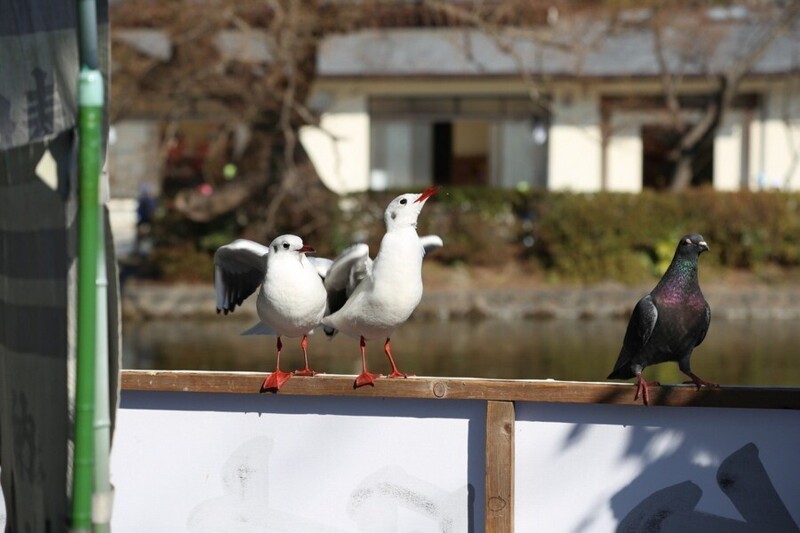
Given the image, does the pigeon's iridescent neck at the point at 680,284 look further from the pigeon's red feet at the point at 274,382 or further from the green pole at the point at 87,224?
the green pole at the point at 87,224

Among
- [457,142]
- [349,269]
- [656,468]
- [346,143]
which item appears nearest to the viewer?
[656,468]

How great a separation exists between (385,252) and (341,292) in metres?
0.68

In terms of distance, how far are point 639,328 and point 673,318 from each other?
143mm

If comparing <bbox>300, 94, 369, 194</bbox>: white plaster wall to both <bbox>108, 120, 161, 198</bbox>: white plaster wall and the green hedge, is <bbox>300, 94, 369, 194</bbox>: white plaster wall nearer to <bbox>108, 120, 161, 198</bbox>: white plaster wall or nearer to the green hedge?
<bbox>108, 120, 161, 198</bbox>: white plaster wall

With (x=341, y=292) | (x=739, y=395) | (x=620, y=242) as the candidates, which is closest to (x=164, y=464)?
(x=341, y=292)

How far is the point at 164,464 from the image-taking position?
4770mm

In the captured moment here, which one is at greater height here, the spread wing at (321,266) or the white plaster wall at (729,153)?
the white plaster wall at (729,153)

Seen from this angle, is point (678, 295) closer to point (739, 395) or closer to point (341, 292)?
point (739, 395)

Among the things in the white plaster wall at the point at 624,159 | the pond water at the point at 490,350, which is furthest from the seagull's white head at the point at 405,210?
the white plaster wall at the point at 624,159

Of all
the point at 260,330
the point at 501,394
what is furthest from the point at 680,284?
the point at 260,330

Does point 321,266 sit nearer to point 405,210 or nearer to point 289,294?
point 289,294

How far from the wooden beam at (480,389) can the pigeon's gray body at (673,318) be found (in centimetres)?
27

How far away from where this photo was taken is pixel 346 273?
16.7 feet

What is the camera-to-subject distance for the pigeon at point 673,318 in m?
4.67
